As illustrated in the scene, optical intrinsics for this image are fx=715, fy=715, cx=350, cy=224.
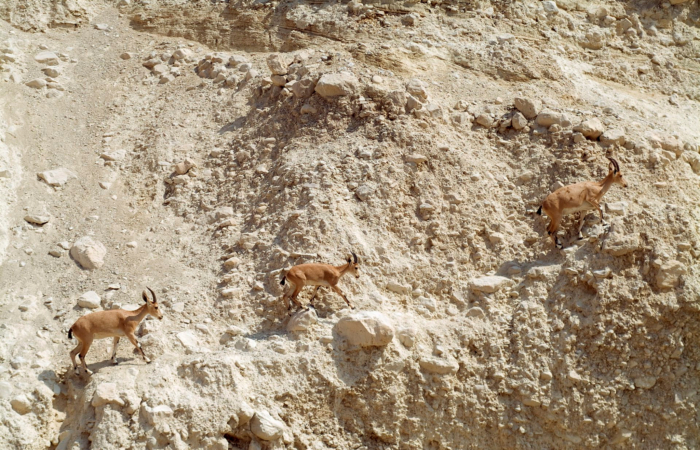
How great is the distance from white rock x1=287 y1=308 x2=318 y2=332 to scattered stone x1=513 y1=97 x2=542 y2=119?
16.2ft

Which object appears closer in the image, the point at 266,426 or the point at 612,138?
the point at 266,426

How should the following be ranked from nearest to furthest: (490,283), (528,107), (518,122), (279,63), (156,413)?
1. (156,413)
2. (490,283)
3. (518,122)
4. (528,107)
5. (279,63)

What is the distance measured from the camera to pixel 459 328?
29.7ft

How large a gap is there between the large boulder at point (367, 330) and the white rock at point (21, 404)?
3609 mm

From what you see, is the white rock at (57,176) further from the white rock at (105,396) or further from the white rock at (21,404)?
the white rock at (105,396)

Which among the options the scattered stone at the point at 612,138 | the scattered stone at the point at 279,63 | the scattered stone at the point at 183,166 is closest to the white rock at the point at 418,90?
the scattered stone at the point at 279,63

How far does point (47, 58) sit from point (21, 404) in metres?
7.67

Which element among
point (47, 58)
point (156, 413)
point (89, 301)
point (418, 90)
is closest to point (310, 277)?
point (156, 413)

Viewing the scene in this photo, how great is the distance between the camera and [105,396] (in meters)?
7.66

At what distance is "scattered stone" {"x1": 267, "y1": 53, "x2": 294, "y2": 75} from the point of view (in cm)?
1193

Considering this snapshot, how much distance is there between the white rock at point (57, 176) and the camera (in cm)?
1100

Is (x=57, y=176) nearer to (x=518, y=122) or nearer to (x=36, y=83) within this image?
(x=36, y=83)

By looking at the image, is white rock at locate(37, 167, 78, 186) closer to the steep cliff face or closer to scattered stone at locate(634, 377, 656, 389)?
the steep cliff face

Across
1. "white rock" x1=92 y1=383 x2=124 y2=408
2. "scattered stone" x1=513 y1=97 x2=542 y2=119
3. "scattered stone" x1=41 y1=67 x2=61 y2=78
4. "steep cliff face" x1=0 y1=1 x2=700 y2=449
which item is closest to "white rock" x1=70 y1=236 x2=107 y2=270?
"steep cliff face" x1=0 y1=1 x2=700 y2=449
